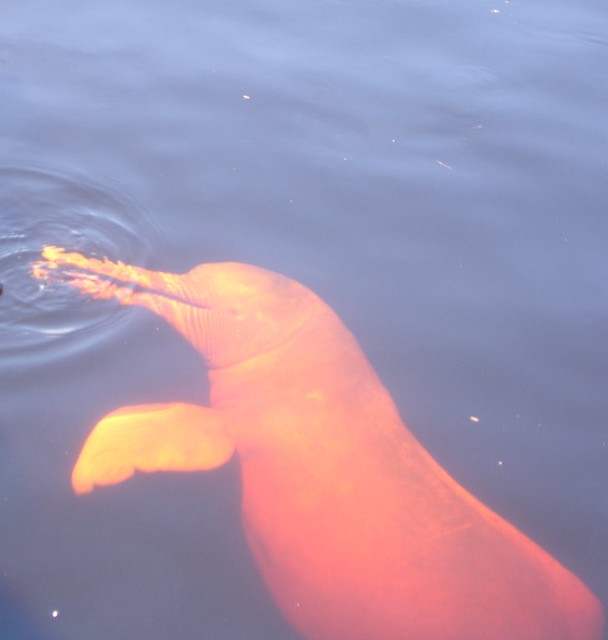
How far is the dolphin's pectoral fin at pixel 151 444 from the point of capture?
3.26 metres

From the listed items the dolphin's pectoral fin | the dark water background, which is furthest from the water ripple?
the dolphin's pectoral fin

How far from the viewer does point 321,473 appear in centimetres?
350

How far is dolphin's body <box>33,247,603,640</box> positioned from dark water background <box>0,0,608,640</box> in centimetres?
10

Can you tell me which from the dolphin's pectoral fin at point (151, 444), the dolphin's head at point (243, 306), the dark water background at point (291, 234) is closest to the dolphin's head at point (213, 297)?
the dolphin's head at point (243, 306)

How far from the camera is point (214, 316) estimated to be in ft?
14.0

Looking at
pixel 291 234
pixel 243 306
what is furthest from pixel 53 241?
pixel 291 234

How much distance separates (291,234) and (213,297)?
62cm

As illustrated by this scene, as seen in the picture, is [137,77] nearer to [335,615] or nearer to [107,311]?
[107,311]

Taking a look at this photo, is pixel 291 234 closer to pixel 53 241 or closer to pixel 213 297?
pixel 213 297

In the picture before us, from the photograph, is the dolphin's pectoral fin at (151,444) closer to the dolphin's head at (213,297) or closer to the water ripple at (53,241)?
the dolphin's head at (213,297)

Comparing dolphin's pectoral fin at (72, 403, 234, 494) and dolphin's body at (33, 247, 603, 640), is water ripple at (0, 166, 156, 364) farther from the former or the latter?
dolphin's pectoral fin at (72, 403, 234, 494)

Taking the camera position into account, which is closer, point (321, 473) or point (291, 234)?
point (321, 473)

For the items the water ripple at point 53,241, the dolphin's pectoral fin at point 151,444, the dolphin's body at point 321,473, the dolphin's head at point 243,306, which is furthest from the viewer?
the dolphin's head at point 243,306

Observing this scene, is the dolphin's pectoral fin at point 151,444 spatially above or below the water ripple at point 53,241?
below
